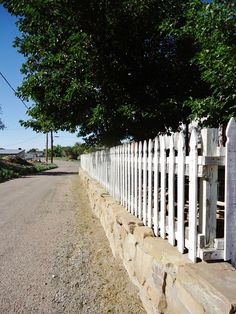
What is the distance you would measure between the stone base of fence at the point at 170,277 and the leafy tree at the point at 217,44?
267 cm

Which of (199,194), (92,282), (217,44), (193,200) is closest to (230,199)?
(193,200)

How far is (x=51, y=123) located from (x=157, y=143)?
718cm

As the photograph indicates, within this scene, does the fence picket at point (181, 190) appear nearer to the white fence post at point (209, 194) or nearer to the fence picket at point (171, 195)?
the fence picket at point (171, 195)

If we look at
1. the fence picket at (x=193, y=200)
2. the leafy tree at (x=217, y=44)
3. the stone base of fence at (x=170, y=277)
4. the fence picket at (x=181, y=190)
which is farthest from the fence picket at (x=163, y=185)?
the leafy tree at (x=217, y=44)

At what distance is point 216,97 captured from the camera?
7.04 m

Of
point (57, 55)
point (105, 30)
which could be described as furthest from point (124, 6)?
point (57, 55)

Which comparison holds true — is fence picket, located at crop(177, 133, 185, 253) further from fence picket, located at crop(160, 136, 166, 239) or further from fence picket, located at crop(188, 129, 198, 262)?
fence picket, located at crop(160, 136, 166, 239)

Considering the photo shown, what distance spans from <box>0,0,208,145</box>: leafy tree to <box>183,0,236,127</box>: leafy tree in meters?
1.68

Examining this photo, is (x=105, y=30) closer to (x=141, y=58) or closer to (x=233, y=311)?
(x=141, y=58)

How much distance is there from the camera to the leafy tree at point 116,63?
27.0 ft

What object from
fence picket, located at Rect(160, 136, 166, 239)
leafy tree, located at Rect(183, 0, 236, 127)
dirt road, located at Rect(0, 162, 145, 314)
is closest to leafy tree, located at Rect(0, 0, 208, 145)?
leafy tree, located at Rect(183, 0, 236, 127)

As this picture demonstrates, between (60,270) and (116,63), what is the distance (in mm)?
5126

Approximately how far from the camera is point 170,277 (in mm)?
3148

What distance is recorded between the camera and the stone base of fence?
2389 mm
